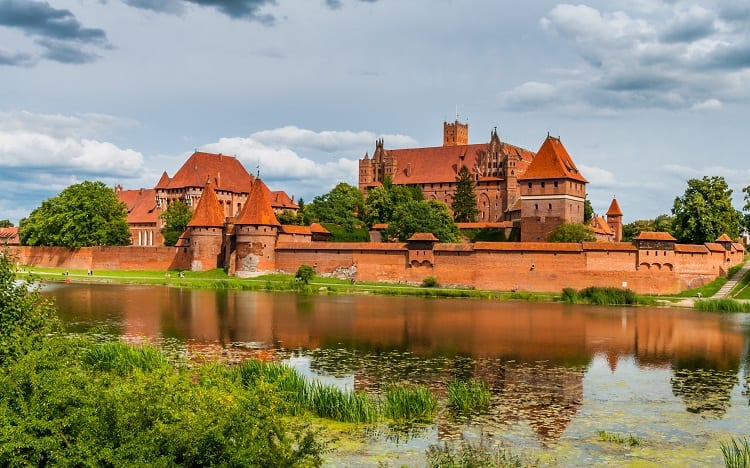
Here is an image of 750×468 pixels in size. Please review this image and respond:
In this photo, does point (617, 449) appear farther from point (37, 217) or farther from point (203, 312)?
point (37, 217)

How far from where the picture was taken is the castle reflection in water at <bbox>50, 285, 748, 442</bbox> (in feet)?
43.1

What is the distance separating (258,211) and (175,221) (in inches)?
497

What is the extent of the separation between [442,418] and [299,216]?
127 feet

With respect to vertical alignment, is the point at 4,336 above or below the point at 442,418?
above

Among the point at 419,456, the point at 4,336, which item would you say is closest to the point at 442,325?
the point at 419,456

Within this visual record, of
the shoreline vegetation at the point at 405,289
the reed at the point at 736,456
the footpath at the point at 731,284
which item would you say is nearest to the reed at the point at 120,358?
the reed at the point at 736,456

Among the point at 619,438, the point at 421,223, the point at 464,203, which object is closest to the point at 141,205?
the point at 464,203

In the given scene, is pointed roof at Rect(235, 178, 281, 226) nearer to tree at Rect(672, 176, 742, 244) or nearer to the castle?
the castle

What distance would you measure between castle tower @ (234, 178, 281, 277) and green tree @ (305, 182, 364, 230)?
28.9ft

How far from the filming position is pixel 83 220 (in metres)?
47.1

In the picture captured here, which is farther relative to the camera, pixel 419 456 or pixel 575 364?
pixel 575 364

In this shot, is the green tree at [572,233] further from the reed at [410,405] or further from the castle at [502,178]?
the reed at [410,405]

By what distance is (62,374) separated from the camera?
24.1ft

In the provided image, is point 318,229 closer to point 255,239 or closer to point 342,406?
point 255,239
